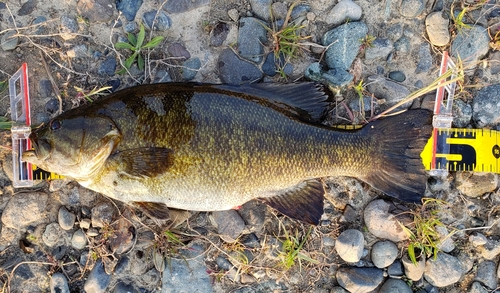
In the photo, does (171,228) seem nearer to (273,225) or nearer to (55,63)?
(273,225)

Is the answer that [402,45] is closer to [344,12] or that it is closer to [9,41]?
[344,12]

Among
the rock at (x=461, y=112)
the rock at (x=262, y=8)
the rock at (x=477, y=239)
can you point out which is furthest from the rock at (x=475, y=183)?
the rock at (x=262, y=8)

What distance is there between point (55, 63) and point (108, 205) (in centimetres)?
137

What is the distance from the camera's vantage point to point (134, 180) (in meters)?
3.02

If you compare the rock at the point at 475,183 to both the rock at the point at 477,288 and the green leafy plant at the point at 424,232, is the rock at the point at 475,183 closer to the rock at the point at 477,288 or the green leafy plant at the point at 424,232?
the green leafy plant at the point at 424,232

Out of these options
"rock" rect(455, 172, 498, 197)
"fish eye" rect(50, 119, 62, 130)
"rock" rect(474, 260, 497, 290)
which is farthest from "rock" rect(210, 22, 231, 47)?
"rock" rect(474, 260, 497, 290)

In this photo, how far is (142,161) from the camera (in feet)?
9.65

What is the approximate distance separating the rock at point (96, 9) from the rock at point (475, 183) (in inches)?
139

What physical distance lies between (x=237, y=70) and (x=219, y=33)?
39 cm

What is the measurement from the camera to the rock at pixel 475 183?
11.7 feet

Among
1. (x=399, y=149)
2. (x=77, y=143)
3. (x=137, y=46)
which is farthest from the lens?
(x=137, y=46)

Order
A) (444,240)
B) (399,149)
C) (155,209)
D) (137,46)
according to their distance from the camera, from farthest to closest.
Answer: (444,240) → (137,46) → (399,149) → (155,209)

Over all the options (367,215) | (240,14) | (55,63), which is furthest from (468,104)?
(55,63)

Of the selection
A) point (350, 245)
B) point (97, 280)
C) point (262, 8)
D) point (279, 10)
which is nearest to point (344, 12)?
point (279, 10)
